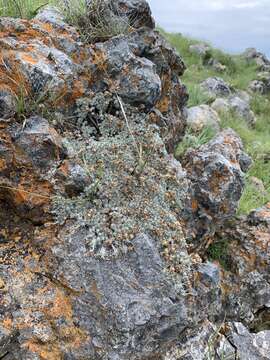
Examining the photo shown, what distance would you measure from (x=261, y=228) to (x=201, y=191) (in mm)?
876

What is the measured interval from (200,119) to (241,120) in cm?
358

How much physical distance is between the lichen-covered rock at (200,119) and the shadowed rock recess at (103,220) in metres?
3.59

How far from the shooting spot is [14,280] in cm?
265

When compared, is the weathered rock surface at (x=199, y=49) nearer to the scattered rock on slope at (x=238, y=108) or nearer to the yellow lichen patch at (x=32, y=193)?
the scattered rock on slope at (x=238, y=108)

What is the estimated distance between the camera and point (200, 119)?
7.97m

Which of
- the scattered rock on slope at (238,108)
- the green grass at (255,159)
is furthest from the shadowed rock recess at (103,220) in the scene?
the scattered rock on slope at (238,108)

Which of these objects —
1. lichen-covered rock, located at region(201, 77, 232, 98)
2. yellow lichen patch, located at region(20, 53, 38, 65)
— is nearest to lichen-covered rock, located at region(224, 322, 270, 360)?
yellow lichen patch, located at region(20, 53, 38, 65)

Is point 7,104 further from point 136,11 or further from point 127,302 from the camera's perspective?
point 136,11

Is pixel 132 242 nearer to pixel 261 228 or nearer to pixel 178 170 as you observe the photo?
pixel 178 170

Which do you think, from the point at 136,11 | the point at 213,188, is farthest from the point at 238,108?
the point at 213,188

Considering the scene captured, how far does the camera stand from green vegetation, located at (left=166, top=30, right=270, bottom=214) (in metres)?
5.90

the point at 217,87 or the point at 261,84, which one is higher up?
the point at 217,87

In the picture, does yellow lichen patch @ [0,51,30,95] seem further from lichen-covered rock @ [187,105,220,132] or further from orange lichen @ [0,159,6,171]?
lichen-covered rock @ [187,105,220,132]

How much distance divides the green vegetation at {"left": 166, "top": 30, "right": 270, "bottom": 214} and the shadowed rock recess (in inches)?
45.9
